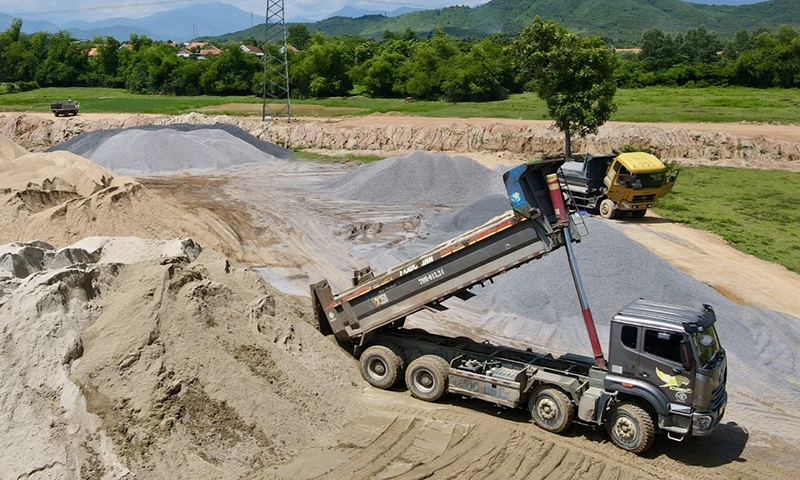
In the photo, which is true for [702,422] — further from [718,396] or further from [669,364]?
[669,364]

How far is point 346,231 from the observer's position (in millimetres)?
26531

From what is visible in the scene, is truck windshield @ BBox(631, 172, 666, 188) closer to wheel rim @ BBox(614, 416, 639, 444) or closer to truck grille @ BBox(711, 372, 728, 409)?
truck grille @ BBox(711, 372, 728, 409)

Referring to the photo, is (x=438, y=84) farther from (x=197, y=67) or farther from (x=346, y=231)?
(x=346, y=231)

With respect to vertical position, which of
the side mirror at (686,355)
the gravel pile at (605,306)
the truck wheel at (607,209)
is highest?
the side mirror at (686,355)

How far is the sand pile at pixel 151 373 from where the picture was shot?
10688 mm

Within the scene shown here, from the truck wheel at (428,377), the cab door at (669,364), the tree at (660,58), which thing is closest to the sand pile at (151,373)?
the truck wheel at (428,377)

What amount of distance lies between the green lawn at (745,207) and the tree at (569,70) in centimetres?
544

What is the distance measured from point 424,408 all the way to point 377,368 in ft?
4.03

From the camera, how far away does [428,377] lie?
529 inches

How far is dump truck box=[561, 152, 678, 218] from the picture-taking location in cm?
2739

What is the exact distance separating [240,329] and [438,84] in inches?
2557

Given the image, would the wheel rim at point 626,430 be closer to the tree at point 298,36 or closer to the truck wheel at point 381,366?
the truck wheel at point 381,366

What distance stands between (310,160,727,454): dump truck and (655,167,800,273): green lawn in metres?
13.4

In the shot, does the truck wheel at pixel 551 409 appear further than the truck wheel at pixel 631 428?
Yes
